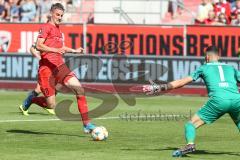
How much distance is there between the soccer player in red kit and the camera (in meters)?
16.0

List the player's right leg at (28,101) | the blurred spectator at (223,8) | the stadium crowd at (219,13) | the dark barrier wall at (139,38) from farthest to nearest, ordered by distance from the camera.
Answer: the blurred spectator at (223,8)
the stadium crowd at (219,13)
the dark barrier wall at (139,38)
the player's right leg at (28,101)

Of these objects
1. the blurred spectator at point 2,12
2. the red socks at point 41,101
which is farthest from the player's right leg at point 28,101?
the blurred spectator at point 2,12

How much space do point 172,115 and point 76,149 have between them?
7.49 metres

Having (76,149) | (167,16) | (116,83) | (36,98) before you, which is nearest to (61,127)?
(36,98)

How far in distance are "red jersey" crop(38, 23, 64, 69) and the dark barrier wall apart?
1226cm

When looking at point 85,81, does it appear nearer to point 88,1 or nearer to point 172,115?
point 88,1

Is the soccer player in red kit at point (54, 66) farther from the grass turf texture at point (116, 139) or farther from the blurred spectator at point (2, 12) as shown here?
the blurred spectator at point (2, 12)

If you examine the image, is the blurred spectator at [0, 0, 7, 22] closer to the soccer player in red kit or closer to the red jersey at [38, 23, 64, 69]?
the soccer player in red kit

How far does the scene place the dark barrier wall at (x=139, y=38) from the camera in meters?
29.4

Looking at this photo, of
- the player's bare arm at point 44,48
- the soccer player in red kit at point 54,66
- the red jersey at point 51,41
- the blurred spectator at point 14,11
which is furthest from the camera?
the blurred spectator at point 14,11

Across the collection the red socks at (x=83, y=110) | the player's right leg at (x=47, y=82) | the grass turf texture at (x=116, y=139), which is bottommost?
the grass turf texture at (x=116, y=139)

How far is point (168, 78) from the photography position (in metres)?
28.8

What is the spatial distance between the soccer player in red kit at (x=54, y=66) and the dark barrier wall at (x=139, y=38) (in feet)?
38.6

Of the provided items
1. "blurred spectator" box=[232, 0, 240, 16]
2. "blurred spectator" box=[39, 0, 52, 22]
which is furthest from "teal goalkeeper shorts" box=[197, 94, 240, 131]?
"blurred spectator" box=[39, 0, 52, 22]
